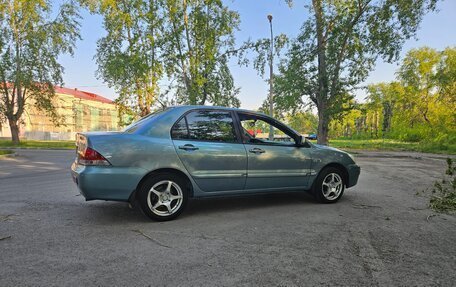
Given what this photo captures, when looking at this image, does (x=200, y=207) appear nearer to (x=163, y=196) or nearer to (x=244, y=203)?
(x=244, y=203)

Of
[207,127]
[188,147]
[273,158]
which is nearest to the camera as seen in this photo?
[188,147]

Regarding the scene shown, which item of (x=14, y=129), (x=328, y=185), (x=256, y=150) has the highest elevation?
(x=14, y=129)

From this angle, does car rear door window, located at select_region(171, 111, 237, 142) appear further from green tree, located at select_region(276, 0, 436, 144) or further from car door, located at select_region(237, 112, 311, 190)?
green tree, located at select_region(276, 0, 436, 144)

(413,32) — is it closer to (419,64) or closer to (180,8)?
(180,8)

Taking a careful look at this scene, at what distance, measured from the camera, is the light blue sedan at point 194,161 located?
12.5 ft

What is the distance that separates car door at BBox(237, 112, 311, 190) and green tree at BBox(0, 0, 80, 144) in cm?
2455

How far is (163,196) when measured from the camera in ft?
13.4

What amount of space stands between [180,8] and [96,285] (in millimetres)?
22409

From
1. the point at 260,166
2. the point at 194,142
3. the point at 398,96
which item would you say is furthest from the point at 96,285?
the point at 398,96

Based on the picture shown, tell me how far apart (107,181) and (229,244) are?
1758 millimetres

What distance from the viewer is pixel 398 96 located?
151 feet

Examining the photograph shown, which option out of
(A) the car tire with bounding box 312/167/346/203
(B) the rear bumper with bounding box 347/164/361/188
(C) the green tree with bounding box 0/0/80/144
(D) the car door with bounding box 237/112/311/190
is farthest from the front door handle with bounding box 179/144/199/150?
(C) the green tree with bounding box 0/0/80/144

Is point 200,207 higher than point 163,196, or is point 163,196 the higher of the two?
point 163,196

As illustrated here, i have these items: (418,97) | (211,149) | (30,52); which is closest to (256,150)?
(211,149)
